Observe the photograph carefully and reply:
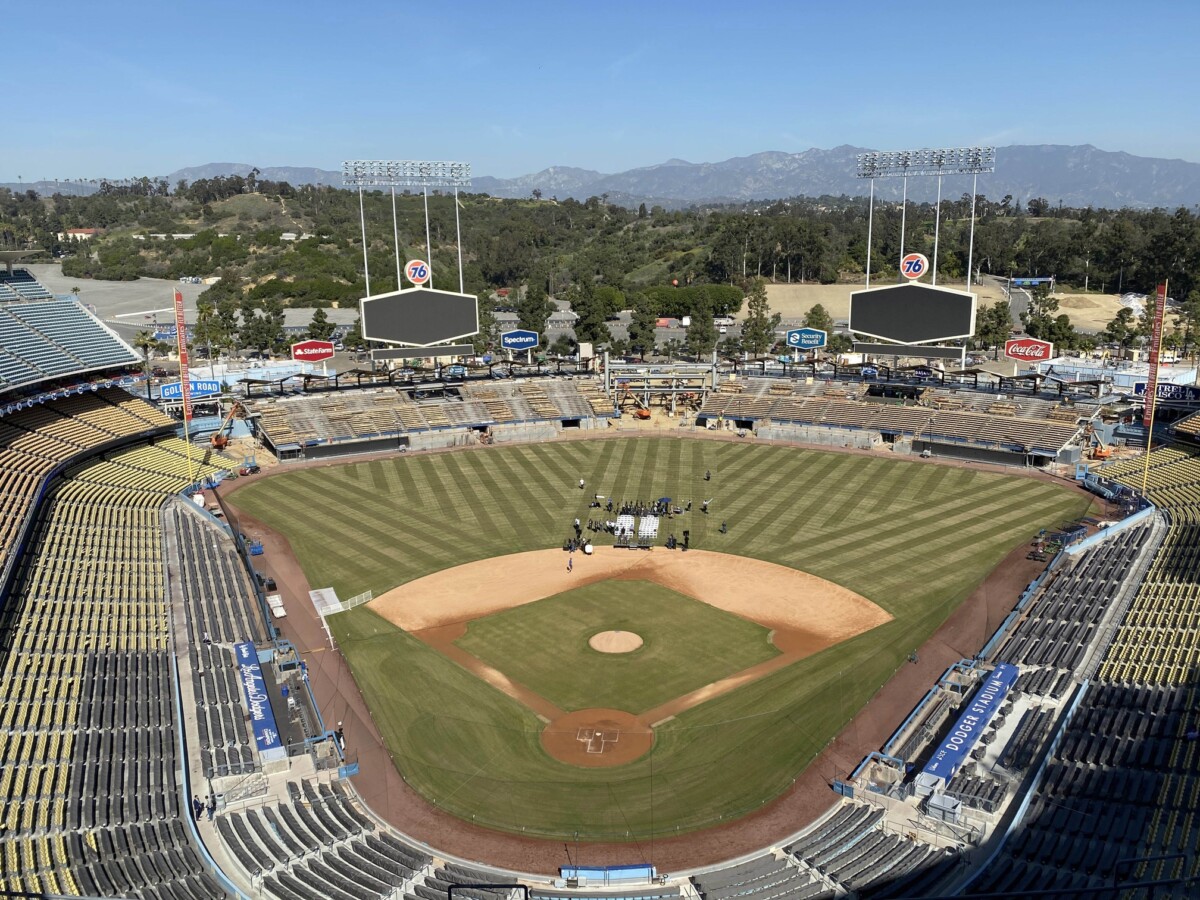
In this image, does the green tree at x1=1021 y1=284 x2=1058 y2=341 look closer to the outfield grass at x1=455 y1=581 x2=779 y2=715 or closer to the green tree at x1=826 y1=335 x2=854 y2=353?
the green tree at x1=826 y1=335 x2=854 y2=353

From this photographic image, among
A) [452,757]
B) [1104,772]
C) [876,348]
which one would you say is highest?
[876,348]

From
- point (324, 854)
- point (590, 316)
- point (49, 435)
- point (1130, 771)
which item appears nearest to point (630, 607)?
point (324, 854)

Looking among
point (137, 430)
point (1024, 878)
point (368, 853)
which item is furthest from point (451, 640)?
point (137, 430)

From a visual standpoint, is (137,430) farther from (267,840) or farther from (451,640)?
(267,840)

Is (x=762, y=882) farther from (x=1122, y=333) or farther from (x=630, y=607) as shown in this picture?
(x=1122, y=333)

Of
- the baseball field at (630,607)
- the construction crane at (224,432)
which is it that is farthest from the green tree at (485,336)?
the baseball field at (630,607)

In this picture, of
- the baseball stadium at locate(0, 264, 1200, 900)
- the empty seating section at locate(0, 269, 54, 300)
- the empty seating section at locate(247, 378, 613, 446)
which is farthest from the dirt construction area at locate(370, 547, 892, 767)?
the empty seating section at locate(0, 269, 54, 300)
